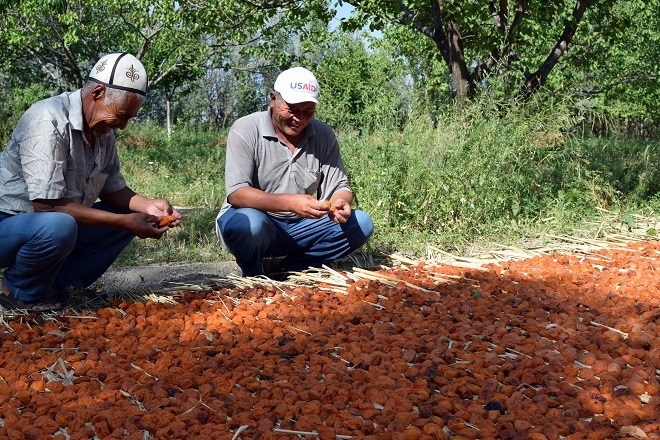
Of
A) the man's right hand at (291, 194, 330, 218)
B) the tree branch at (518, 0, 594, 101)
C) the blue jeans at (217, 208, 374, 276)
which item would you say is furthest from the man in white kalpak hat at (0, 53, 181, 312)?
the tree branch at (518, 0, 594, 101)

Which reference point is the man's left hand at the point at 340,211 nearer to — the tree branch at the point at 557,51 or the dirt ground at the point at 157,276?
the dirt ground at the point at 157,276

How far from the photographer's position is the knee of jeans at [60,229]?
3033 mm

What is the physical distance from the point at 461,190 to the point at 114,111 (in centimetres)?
304

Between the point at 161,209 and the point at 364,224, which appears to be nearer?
the point at 161,209

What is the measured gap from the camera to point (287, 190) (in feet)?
13.3

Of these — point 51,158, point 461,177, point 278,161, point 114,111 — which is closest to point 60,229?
point 51,158

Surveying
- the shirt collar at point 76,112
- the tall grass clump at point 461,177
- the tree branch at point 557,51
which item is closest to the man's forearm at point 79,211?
the shirt collar at point 76,112

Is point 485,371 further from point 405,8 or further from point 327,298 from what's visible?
point 405,8

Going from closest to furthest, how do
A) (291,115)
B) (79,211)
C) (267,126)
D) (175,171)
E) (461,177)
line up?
(79,211)
(291,115)
(267,126)
(461,177)
(175,171)

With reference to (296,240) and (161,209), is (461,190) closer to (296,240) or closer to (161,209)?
(296,240)

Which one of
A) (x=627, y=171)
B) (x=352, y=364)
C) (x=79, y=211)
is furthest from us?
(x=627, y=171)

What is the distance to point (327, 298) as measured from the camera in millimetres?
3488

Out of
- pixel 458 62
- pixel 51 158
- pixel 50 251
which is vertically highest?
pixel 458 62

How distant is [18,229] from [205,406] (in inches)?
55.6
